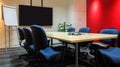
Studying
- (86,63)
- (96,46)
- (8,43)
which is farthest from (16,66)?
(8,43)

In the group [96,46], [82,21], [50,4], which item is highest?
[50,4]

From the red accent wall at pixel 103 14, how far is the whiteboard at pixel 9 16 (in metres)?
3.57

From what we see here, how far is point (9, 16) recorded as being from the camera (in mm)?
4988

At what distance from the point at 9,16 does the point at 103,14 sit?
3.94 m

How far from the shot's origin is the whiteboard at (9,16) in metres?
4.80

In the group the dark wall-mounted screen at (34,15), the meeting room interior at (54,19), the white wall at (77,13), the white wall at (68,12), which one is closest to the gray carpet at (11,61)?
the meeting room interior at (54,19)

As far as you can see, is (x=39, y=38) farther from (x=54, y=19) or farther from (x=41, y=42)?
(x=54, y=19)

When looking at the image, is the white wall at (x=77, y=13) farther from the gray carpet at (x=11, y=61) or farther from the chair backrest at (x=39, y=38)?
the chair backrest at (x=39, y=38)

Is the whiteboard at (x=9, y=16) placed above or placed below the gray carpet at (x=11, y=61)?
above

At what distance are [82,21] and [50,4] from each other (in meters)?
Result: 1.92

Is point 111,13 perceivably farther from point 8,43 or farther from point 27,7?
Answer: point 8,43

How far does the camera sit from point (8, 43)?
222 inches

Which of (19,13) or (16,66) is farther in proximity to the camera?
(19,13)

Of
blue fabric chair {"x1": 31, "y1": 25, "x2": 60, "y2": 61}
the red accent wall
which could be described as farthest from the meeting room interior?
blue fabric chair {"x1": 31, "y1": 25, "x2": 60, "y2": 61}
